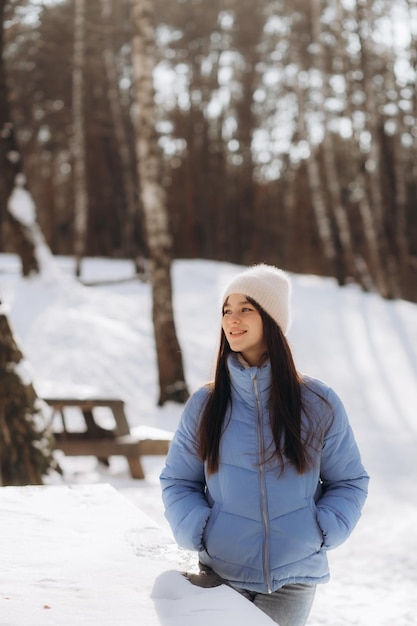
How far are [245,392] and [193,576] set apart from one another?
58cm

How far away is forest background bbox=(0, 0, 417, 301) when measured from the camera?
2103 cm

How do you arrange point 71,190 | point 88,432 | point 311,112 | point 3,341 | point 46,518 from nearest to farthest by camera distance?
point 46,518
point 3,341
point 88,432
point 311,112
point 71,190

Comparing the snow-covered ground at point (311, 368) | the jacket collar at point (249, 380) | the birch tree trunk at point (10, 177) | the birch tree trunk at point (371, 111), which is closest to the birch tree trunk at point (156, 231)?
the snow-covered ground at point (311, 368)

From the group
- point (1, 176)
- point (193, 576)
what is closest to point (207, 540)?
point (193, 576)

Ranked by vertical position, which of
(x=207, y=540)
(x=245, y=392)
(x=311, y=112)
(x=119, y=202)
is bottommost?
(x=119, y=202)

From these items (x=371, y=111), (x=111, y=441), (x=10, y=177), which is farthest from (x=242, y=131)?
(x=111, y=441)

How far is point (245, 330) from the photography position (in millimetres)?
2562

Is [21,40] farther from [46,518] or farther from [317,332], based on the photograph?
[46,518]

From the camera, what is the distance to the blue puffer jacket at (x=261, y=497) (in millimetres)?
2385

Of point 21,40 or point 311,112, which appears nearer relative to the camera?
point 21,40

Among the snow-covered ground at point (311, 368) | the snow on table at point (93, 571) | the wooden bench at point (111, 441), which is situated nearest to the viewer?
the snow on table at point (93, 571)

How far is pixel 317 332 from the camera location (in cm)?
1545

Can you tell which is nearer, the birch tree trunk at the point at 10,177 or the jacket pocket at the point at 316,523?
the jacket pocket at the point at 316,523

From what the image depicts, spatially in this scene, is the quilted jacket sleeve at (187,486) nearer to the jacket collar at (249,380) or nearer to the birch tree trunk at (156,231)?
the jacket collar at (249,380)
